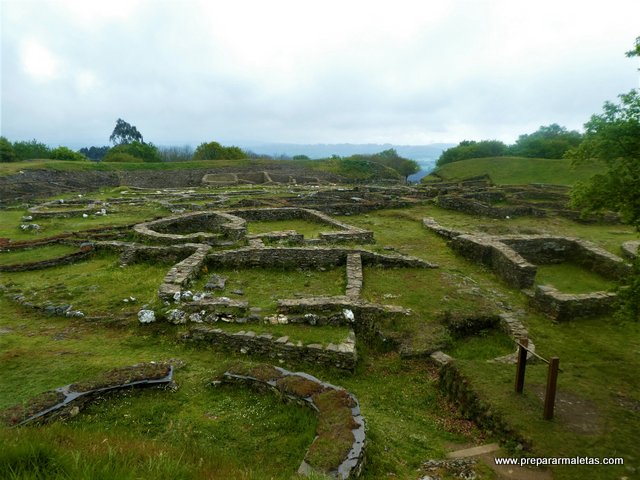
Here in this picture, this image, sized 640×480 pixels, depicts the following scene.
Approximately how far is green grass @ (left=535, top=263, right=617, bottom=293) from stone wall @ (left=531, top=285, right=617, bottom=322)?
6.90 ft

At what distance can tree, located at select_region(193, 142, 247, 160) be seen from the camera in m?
92.8

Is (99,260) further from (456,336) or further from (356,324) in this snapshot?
(456,336)

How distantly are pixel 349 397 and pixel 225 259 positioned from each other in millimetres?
10342

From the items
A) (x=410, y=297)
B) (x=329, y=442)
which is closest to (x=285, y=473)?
(x=329, y=442)

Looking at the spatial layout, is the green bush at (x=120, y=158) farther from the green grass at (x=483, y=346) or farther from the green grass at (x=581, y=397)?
the green grass at (x=581, y=397)

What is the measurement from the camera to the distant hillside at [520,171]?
47.1 metres

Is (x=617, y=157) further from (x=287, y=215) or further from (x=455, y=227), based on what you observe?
(x=287, y=215)

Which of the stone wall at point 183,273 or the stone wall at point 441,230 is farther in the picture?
the stone wall at point 441,230

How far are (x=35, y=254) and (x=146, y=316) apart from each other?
1122cm

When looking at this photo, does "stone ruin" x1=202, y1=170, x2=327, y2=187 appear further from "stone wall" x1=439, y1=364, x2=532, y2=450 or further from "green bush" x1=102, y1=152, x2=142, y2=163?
"stone wall" x1=439, y1=364, x2=532, y2=450

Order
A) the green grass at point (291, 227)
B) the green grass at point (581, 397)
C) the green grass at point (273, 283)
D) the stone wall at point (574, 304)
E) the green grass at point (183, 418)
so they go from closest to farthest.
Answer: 1. the green grass at point (183, 418)
2. the green grass at point (581, 397)
3. the stone wall at point (574, 304)
4. the green grass at point (273, 283)
5. the green grass at point (291, 227)

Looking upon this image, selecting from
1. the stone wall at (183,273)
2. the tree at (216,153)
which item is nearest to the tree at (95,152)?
the tree at (216,153)

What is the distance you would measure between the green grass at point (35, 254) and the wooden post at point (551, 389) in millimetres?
19384

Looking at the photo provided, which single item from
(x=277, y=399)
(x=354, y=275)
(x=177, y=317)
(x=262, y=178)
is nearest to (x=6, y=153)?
Result: (x=262, y=178)
